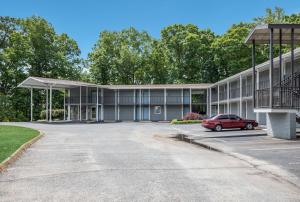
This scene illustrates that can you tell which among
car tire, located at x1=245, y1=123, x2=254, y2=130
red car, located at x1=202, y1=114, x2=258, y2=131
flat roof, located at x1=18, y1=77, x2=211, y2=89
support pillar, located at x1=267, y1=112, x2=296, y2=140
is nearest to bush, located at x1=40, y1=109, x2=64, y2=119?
flat roof, located at x1=18, y1=77, x2=211, y2=89

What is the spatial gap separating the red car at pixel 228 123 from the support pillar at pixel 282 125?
23.2 ft

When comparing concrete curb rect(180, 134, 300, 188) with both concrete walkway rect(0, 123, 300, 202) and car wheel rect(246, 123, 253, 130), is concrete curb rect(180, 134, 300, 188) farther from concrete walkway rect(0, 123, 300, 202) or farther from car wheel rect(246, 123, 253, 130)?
car wheel rect(246, 123, 253, 130)

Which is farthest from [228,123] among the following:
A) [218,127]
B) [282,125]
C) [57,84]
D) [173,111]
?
[57,84]

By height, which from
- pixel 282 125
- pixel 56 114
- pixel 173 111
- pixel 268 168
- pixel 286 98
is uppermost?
pixel 286 98

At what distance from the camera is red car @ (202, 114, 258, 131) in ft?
102

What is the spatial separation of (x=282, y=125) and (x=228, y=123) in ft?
30.8

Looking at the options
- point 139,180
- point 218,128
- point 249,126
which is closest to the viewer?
point 139,180

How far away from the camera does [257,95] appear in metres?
23.2

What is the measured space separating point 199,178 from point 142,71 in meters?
60.0

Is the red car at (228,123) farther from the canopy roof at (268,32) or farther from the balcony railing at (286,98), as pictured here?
the balcony railing at (286,98)

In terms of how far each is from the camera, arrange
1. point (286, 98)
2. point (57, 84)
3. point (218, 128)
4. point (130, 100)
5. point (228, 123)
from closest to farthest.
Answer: point (286, 98)
point (218, 128)
point (228, 123)
point (57, 84)
point (130, 100)

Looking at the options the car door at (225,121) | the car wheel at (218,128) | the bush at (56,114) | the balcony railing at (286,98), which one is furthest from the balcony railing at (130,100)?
the balcony railing at (286,98)

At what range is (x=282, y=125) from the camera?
72.7 feet

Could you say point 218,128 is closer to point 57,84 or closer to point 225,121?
point 225,121
